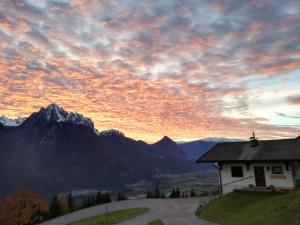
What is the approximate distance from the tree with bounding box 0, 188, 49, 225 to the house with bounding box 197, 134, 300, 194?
64.5 metres

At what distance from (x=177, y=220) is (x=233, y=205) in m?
6.97

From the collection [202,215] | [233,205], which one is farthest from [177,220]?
[233,205]

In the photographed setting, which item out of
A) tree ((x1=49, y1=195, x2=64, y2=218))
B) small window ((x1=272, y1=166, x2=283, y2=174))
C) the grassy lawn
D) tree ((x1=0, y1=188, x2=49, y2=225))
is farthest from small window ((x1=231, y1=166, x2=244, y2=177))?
tree ((x1=49, y1=195, x2=64, y2=218))

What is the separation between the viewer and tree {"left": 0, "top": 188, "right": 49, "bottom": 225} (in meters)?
87.9

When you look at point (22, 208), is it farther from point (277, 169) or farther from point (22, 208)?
point (277, 169)

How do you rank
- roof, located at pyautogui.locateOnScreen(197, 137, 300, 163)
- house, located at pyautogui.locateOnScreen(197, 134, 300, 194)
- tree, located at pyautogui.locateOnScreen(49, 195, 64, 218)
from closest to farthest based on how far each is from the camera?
house, located at pyautogui.locateOnScreen(197, 134, 300, 194) < roof, located at pyautogui.locateOnScreen(197, 137, 300, 163) < tree, located at pyautogui.locateOnScreen(49, 195, 64, 218)

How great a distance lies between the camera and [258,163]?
A: 40.2 meters

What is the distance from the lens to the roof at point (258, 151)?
1490 inches

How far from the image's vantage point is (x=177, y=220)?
31.8 m

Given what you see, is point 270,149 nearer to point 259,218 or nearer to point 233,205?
point 233,205

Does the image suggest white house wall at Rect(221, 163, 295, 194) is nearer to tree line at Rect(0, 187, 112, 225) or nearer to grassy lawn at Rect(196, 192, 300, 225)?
grassy lawn at Rect(196, 192, 300, 225)

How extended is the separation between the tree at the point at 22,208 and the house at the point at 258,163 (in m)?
64.5

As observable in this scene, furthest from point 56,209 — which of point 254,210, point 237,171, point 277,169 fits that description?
point 254,210

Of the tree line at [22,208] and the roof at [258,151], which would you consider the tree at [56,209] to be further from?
the roof at [258,151]
